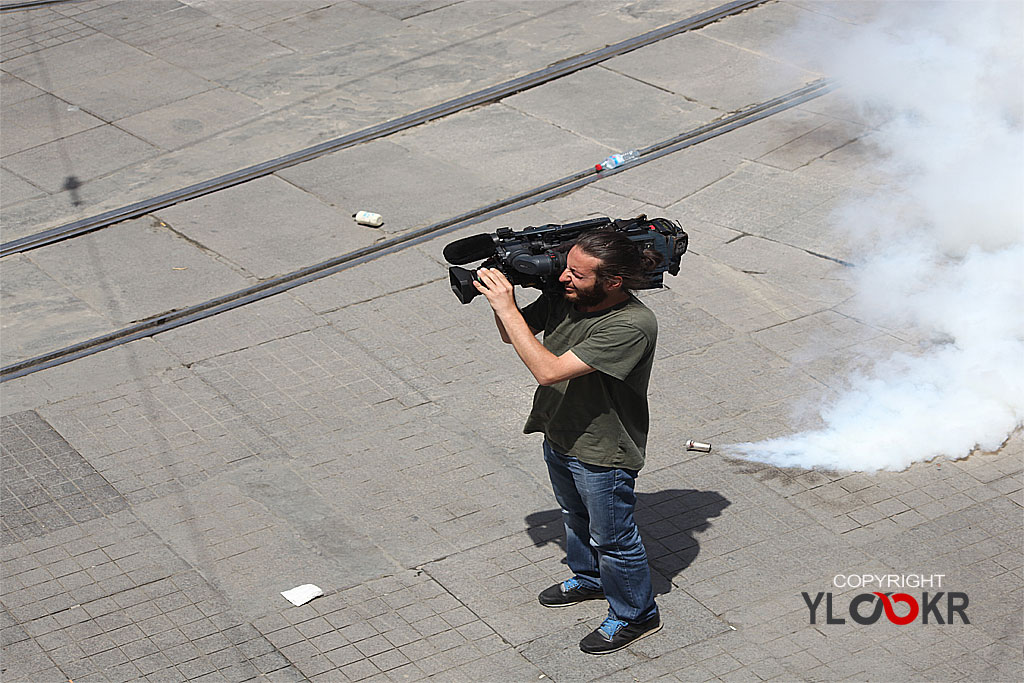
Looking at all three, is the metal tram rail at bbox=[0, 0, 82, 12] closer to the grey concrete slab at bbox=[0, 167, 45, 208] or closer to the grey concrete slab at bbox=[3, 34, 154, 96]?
the grey concrete slab at bbox=[3, 34, 154, 96]

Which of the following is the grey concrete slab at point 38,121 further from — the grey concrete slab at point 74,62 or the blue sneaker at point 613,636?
the blue sneaker at point 613,636

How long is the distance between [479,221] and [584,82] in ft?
8.84

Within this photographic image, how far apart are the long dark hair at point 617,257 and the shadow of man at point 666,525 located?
1.48 meters

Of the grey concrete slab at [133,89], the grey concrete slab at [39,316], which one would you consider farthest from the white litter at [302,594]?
the grey concrete slab at [133,89]

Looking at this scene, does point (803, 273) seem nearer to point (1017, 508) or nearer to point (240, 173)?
point (1017, 508)

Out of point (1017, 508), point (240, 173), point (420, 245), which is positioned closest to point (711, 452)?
point (1017, 508)

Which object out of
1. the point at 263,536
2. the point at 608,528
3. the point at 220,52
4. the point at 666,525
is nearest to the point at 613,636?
the point at 608,528

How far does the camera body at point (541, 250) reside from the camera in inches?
182

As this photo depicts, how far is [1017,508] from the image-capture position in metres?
5.78

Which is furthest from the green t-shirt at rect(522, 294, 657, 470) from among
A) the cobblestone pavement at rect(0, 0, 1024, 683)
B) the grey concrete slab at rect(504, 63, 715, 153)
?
the grey concrete slab at rect(504, 63, 715, 153)

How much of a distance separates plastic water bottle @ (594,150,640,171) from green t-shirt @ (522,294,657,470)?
4634 mm

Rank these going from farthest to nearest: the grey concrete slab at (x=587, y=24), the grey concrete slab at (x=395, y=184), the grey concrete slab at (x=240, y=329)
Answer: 1. the grey concrete slab at (x=587, y=24)
2. the grey concrete slab at (x=395, y=184)
3. the grey concrete slab at (x=240, y=329)

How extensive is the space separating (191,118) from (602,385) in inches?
272

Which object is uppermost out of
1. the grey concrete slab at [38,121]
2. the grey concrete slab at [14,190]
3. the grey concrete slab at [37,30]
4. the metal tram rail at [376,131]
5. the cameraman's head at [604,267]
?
the cameraman's head at [604,267]
